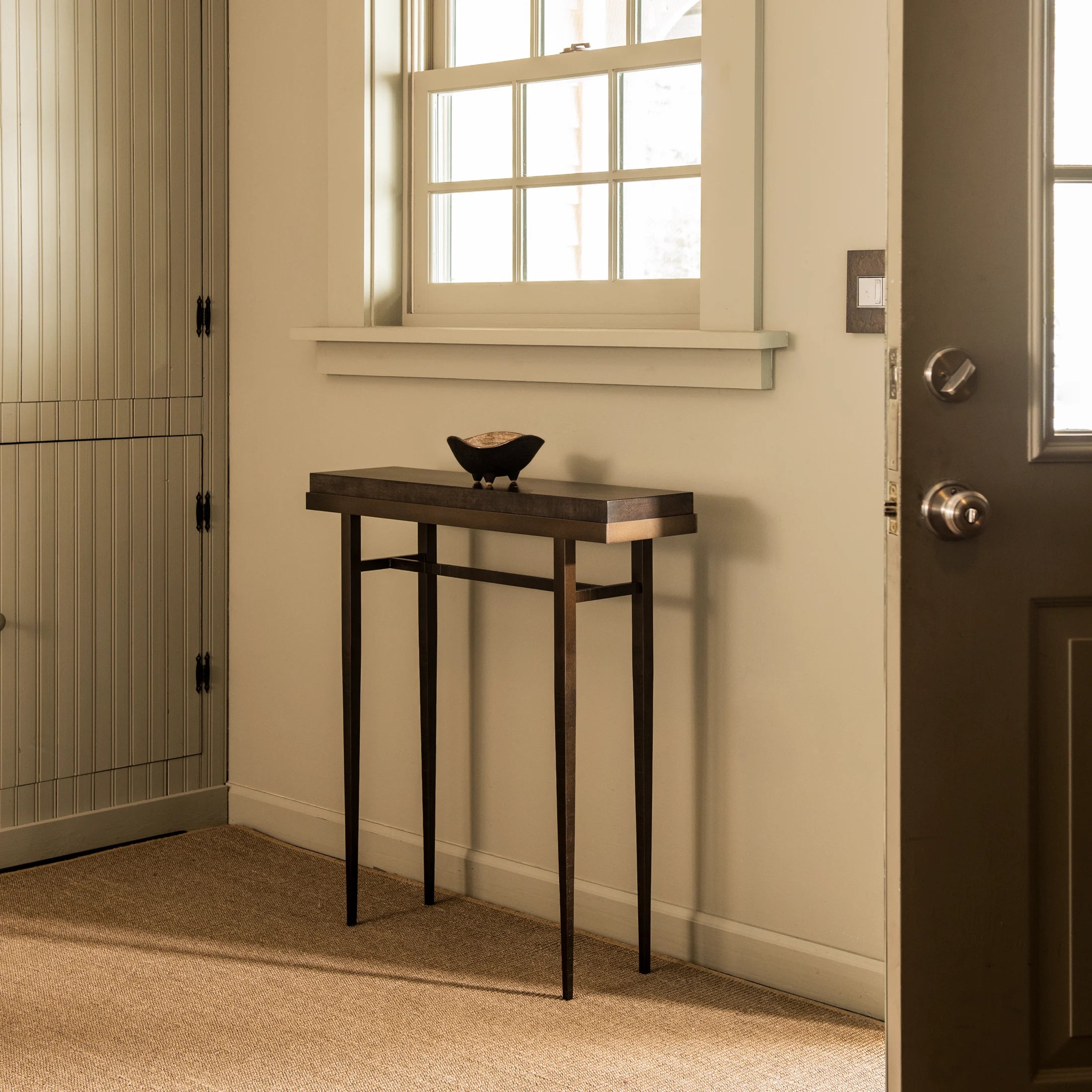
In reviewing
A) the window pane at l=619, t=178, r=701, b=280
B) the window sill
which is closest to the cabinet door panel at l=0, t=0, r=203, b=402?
the window sill

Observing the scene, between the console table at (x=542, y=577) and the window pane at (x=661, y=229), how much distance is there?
48 cm

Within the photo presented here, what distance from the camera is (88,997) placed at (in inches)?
106

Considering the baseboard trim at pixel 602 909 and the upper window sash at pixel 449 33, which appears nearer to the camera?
the baseboard trim at pixel 602 909

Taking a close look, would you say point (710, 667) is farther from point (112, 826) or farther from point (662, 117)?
point (112, 826)

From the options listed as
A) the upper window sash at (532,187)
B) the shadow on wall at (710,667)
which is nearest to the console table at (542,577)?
A: the shadow on wall at (710,667)

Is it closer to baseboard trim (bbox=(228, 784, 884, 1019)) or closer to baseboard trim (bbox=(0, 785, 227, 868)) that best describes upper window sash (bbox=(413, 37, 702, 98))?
baseboard trim (bbox=(228, 784, 884, 1019))

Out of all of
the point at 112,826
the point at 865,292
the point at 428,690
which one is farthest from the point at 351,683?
the point at 865,292

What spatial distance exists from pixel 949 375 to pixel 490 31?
1.95 metres

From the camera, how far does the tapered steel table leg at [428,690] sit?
313cm

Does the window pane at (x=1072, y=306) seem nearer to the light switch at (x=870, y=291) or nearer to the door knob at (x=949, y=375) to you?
the door knob at (x=949, y=375)

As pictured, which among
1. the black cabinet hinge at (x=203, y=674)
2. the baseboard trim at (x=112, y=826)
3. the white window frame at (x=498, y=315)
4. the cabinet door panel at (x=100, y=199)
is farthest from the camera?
the black cabinet hinge at (x=203, y=674)

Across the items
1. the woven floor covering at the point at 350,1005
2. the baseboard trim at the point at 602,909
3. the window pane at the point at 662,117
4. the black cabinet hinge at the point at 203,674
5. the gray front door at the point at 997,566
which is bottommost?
the woven floor covering at the point at 350,1005

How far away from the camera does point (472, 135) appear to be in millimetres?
3289

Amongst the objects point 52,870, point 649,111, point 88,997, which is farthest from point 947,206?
point 52,870
